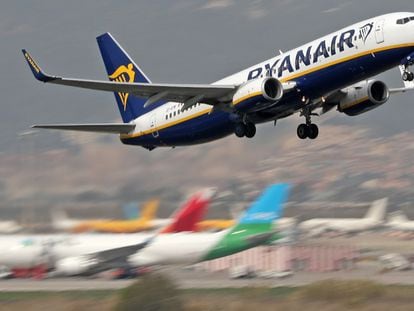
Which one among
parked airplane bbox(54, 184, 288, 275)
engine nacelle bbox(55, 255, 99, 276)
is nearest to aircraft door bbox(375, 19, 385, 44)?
parked airplane bbox(54, 184, 288, 275)

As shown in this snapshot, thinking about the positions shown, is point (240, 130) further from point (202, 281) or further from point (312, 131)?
point (202, 281)

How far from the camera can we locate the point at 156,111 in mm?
46219

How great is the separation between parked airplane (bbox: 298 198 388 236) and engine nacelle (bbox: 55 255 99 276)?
650 inches

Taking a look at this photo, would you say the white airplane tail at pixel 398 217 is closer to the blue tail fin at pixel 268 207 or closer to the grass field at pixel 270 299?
the blue tail fin at pixel 268 207

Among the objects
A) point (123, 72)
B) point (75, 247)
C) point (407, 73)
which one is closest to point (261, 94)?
point (407, 73)

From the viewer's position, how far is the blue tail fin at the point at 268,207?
168 feet

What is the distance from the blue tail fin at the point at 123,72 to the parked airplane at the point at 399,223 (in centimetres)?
→ 2915

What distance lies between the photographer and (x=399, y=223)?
74.3m

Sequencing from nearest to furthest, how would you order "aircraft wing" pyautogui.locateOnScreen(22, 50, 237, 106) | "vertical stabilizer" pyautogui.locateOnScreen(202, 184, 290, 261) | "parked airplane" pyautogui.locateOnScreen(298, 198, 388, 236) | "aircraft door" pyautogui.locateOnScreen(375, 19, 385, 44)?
"aircraft door" pyautogui.locateOnScreen(375, 19, 385, 44)
"aircraft wing" pyautogui.locateOnScreen(22, 50, 237, 106)
"vertical stabilizer" pyautogui.locateOnScreen(202, 184, 290, 261)
"parked airplane" pyautogui.locateOnScreen(298, 198, 388, 236)

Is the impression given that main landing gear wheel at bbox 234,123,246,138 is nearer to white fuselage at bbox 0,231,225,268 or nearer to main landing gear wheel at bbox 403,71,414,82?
main landing gear wheel at bbox 403,71,414,82

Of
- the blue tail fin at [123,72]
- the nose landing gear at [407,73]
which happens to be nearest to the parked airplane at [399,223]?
the blue tail fin at [123,72]

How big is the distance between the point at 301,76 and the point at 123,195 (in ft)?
72.6

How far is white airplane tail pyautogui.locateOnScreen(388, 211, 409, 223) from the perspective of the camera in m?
76.3

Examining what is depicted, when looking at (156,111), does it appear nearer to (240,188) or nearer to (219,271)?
(219,271)
